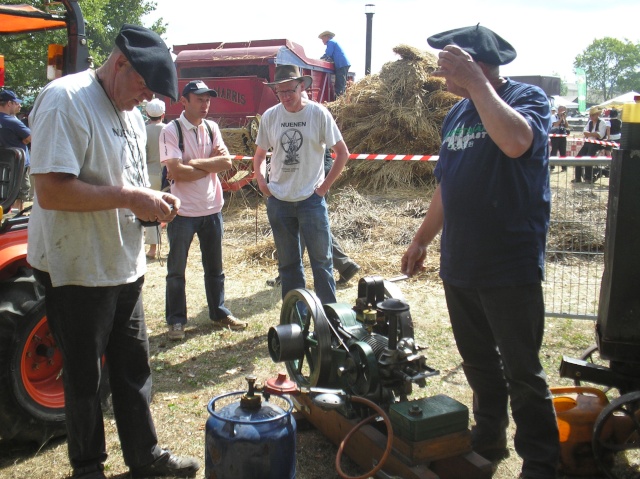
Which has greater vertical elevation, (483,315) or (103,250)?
(103,250)

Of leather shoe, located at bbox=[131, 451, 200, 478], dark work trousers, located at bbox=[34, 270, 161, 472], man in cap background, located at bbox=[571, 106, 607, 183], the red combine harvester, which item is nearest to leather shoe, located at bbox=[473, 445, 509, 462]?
leather shoe, located at bbox=[131, 451, 200, 478]

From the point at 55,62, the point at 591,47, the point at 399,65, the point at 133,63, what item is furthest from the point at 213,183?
the point at 591,47

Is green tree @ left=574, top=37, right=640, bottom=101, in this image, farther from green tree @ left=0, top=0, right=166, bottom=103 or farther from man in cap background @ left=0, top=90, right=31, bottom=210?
man in cap background @ left=0, top=90, right=31, bottom=210

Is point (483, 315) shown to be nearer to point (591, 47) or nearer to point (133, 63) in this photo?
point (133, 63)

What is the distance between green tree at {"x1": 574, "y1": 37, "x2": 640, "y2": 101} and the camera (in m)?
97.8

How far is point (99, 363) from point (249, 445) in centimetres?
74

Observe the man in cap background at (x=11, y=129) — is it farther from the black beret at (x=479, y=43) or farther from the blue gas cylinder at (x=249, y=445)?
the black beret at (x=479, y=43)

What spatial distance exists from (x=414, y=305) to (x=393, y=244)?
7.77ft

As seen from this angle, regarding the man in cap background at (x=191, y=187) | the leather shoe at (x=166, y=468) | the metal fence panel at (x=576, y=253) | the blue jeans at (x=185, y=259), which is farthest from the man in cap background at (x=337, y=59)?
the leather shoe at (x=166, y=468)

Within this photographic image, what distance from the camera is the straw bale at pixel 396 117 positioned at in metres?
11.7

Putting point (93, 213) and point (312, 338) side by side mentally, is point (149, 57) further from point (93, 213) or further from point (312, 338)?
point (312, 338)

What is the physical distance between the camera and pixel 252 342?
498 centimetres

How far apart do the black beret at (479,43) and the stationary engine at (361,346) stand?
118 centimetres

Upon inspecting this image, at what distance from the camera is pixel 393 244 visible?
321 inches
